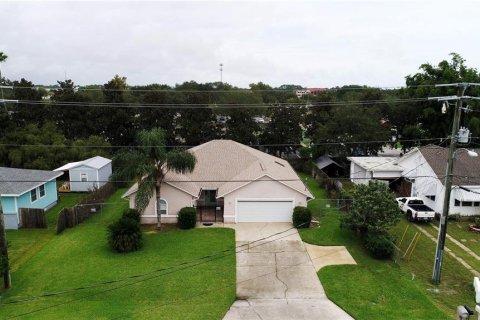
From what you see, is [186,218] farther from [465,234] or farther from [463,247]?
[465,234]

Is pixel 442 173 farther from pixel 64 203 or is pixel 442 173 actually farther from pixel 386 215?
pixel 64 203

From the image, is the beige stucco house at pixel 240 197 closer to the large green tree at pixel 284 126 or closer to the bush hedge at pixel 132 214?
the bush hedge at pixel 132 214

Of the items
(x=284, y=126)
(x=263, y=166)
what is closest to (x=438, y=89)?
(x=284, y=126)

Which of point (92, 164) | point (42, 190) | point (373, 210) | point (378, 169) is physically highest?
point (92, 164)

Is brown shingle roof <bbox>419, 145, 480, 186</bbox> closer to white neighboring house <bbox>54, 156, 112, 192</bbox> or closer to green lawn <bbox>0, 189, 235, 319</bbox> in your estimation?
green lawn <bbox>0, 189, 235, 319</bbox>

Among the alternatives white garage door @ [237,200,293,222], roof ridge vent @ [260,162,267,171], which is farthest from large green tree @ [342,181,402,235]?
roof ridge vent @ [260,162,267,171]

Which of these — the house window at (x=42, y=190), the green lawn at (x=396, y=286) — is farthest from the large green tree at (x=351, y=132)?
the house window at (x=42, y=190)
